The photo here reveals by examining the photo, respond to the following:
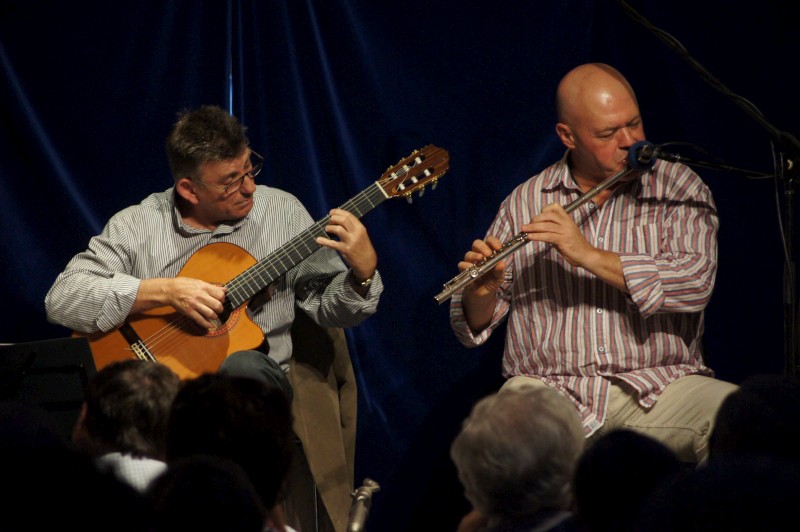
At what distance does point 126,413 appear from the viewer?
2.07m

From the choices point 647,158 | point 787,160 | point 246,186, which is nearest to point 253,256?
point 246,186

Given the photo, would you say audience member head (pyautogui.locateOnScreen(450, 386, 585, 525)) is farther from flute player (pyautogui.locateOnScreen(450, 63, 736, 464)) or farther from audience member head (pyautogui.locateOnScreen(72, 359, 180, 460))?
flute player (pyautogui.locateOnScreen(450, 63, 736, 464))

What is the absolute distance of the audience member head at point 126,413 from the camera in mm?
2053

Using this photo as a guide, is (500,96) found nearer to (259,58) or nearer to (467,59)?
(467,59)

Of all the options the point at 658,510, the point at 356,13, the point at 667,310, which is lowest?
the point at 667,310

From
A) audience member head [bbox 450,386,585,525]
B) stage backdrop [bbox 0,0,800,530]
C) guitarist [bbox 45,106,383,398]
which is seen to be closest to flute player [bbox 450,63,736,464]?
guitarist [bbox 45,106,383,398]

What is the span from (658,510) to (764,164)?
2.33 meters

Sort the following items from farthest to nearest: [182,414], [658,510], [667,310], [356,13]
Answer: [356,13]
[667,310]
[182,414]
[658,510]

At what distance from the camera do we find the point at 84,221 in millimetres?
3674

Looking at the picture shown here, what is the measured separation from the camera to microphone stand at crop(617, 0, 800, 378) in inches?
99.8

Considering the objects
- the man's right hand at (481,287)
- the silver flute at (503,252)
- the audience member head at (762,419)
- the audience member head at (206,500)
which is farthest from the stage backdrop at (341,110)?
the audience member head at (206,500)

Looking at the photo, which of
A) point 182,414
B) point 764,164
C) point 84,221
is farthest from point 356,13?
point 182,414

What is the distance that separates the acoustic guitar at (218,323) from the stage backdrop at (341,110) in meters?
0.63

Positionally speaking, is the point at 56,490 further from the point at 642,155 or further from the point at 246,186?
the point at 642,155
